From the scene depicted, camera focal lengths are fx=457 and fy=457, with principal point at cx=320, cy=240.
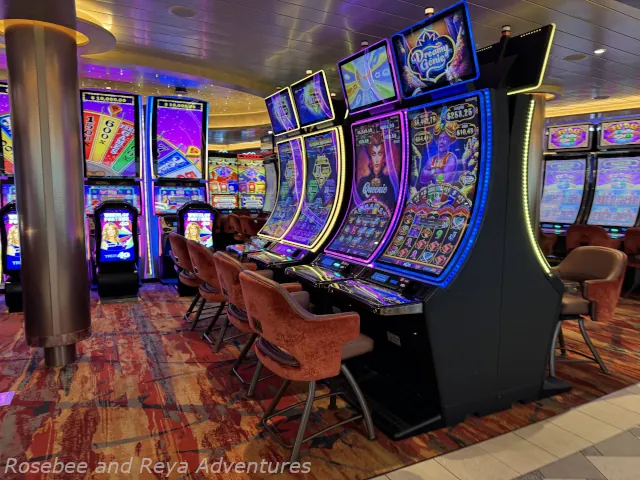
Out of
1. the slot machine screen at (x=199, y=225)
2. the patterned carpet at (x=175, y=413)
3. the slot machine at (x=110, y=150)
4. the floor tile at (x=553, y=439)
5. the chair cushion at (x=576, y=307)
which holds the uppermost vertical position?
the slot machine at (x=110, y=150)

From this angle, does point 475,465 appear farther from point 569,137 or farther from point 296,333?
point 569,137

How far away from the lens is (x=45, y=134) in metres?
3.18

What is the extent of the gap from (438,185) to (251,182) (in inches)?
374

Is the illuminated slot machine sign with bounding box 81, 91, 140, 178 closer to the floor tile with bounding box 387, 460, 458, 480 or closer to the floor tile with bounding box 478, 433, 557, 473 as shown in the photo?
the floor tile with bounding box 387, 460, 458, 480

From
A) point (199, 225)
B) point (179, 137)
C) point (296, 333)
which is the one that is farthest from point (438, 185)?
point (179, 137)

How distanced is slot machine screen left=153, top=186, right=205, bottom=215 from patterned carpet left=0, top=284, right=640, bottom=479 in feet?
8.42

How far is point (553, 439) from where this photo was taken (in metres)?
2.47

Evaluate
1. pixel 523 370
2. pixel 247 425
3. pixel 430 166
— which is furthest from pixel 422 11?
pixel 247 425

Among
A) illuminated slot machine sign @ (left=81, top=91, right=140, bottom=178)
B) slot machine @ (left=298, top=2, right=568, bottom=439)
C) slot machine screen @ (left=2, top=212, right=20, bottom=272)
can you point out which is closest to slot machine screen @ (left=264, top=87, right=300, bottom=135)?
slot machine @ (left=298, top=2, right=568, bottom=439)

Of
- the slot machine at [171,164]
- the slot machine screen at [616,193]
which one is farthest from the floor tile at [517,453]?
the slot machine screen at [616,193]

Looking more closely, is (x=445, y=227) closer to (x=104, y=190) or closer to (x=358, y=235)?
(x=358, y=235)

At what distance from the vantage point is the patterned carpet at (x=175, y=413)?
2289 millimetres

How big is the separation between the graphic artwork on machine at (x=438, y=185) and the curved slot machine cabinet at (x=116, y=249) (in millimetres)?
3789

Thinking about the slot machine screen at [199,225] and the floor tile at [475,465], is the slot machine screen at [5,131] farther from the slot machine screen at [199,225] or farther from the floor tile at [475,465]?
the floor tile at [475,465]
